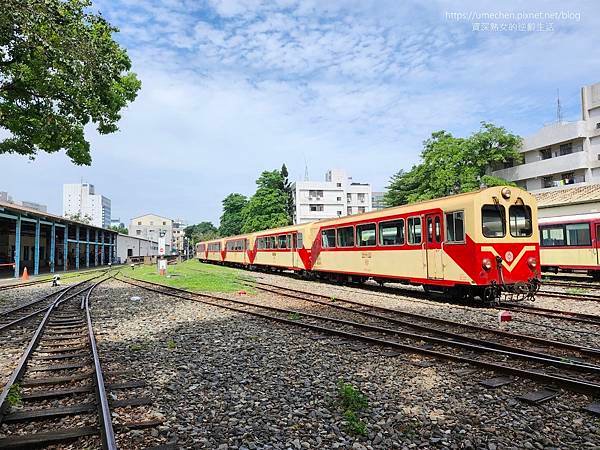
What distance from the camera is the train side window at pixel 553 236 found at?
19.2 m

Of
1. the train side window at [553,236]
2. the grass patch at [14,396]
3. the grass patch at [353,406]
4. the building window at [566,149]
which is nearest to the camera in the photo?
the grass patch at [353,406]

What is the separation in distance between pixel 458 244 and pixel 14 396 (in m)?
9.76

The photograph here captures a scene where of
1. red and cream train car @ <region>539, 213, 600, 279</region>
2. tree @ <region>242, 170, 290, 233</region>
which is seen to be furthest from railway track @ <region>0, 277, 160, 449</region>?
tree @ <region>242, 170, 290, 233</region>

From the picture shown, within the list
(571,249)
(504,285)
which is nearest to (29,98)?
(504,285)

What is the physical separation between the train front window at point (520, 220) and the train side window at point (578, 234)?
8.60 meters

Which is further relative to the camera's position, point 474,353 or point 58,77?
point 58,77

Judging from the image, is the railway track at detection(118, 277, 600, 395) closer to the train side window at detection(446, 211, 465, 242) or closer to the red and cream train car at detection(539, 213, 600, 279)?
the train side window at detection(446, 211, 465, 242)

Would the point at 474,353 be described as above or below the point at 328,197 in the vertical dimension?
below

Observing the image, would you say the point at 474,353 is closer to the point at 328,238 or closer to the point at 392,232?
the point at 392,232

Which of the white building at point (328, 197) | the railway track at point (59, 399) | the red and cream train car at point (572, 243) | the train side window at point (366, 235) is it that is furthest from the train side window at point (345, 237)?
the white building at point (328, 197)

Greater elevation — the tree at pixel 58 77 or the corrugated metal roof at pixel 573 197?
the tree at pixel 58 77

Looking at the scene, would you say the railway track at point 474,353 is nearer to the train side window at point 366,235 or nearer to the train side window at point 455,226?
the train side window at point 455,226

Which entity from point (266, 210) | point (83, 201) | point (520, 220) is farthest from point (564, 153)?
point (83, 201)

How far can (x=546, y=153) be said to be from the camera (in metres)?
39.2
